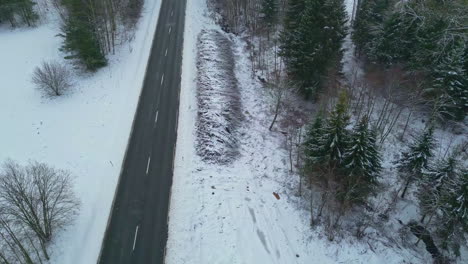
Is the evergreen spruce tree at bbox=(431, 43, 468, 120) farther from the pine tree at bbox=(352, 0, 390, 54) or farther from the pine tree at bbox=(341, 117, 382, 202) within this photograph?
the pine tree at bbox=(341, 117, 382, 202)

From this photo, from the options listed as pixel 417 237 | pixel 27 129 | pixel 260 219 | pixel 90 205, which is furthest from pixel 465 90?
pixel 27 129

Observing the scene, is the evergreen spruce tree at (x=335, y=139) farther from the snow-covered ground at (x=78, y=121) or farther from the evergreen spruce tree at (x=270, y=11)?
the evergreen spruce tree at (x=270, y=11)

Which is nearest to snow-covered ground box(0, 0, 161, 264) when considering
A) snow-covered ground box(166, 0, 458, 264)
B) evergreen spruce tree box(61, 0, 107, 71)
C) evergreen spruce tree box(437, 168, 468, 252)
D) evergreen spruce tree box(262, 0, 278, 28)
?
evergreen spruce tree box(61, 0, 107, 71)

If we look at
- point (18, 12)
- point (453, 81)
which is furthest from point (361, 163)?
point (18, 12)

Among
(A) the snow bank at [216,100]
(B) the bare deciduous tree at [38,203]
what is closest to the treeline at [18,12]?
(A) the snow bank at [216,100]

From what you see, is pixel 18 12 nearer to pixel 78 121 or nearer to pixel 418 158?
pixel 78 121

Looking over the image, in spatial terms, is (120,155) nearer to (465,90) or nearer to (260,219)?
(260,219)
